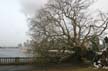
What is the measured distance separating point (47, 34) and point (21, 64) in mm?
4777

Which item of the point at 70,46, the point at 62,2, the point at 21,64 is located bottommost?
the point at 21,64

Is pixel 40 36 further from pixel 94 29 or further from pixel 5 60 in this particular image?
pixel 94 29

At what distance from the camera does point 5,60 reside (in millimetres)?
23203

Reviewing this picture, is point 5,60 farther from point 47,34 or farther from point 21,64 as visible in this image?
point 47,34

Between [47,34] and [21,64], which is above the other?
[47,34]

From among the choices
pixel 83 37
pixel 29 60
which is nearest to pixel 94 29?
pixel 83 37

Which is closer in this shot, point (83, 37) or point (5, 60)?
point (5, 60)

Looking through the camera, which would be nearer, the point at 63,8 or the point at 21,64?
the point at 21,64

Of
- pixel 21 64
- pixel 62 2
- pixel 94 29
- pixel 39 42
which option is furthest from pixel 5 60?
pixel 94 29

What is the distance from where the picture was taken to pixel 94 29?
2502 cm

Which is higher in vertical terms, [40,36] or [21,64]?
[40,36]

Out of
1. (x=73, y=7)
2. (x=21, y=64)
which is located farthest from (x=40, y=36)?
(x=73, y=7)

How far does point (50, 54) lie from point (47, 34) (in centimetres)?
249

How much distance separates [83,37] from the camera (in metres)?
25.0
